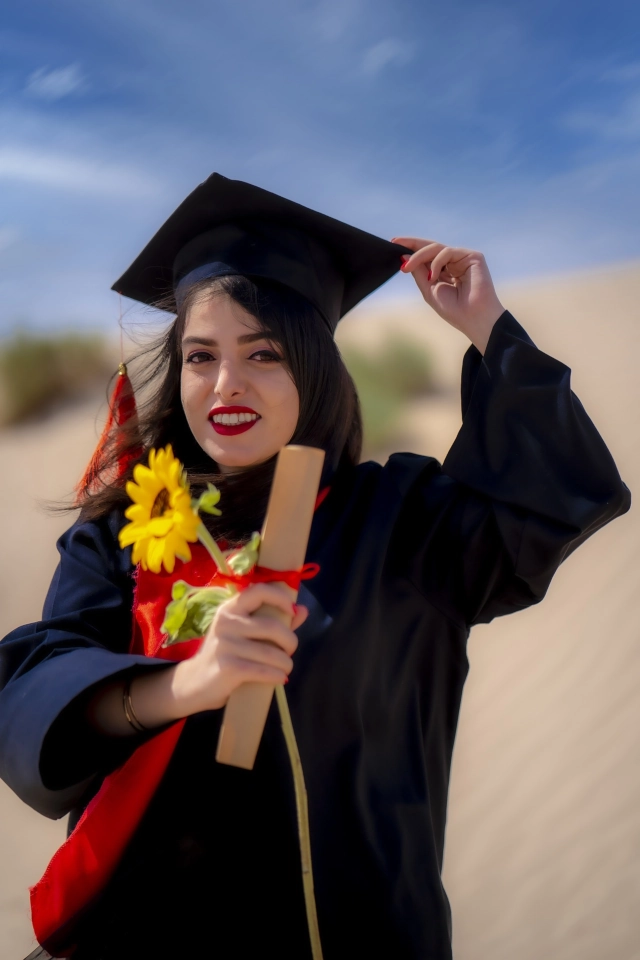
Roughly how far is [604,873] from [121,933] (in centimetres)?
366

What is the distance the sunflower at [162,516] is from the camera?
1.20 m

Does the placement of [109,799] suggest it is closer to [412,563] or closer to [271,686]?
[271,686]

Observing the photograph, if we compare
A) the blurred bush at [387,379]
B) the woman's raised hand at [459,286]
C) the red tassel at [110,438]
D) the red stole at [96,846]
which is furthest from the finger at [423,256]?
the blurred bush at [387,379]

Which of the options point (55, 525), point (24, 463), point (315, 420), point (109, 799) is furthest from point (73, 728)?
point (24, 463)

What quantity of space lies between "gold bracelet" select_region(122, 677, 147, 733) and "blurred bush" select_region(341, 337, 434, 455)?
11599mm

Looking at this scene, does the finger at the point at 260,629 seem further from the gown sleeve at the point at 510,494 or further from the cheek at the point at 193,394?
the cheek at the point at 193,394

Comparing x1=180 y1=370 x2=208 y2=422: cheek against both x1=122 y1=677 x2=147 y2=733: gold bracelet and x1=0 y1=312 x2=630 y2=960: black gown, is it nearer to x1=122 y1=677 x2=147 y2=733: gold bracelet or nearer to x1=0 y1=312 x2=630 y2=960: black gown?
x1=0 y1=312 x2=630 y2=960: black gown

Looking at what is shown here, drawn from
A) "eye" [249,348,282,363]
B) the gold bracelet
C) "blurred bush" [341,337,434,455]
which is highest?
"blurred bush" [341,337,434,455]

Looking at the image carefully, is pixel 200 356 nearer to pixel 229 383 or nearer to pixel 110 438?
pixel 229 383

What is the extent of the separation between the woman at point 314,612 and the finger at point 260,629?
4cm

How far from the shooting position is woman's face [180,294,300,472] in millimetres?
1738

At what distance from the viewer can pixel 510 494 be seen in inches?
64.4

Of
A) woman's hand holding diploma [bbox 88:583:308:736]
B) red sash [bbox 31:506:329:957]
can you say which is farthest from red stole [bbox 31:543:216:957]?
woman's hand holding diploma [bbox 88:583:308:736]

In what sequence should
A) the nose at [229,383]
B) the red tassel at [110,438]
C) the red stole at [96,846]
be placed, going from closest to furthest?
1. the red stole at [96,846]
2. the nose at [229,383]
3. the red tassel at [110,438]
